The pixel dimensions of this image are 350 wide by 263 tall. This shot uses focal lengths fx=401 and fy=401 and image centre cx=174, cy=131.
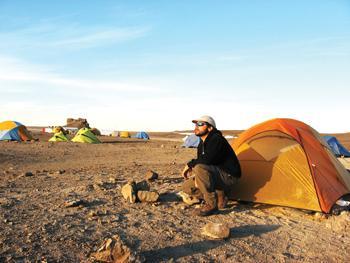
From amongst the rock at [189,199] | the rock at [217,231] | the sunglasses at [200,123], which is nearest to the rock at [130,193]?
the rock at [189,199]

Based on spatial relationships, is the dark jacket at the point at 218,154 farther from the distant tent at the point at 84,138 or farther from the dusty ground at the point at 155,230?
the distant tent at the point at 84,138

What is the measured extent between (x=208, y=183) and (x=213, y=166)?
0.42 metres

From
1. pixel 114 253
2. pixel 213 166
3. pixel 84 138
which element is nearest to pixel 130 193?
pixel 213 166

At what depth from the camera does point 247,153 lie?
8727 millimetres

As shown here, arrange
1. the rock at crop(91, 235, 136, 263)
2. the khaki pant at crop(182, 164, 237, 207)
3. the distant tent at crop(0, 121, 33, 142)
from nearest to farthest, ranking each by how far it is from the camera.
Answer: the rock at crop(91, 235, 136, 263) → the khaki pant at crop(182, 164, 237, 207) → the distant tent at crop(0, 121, 33, 142)

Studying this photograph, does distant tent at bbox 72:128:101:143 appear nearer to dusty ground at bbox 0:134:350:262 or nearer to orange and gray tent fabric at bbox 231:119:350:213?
dusty ground at bbox 0:134:350:262

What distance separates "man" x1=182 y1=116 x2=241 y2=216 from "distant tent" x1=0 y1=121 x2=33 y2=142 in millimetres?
23932

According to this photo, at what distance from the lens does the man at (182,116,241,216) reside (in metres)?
7.12

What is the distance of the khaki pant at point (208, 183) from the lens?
23.2ft

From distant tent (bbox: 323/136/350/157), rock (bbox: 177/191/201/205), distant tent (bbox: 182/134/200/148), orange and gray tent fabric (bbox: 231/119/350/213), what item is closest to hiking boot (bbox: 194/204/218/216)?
rock (bbox: 177/191/201/205)

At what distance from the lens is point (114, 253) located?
15.5 ft

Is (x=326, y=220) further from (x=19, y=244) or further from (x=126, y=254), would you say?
(x=19, y=244)

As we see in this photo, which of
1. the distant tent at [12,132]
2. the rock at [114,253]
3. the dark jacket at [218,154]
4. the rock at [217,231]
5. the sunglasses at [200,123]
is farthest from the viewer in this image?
the distant tent at [12,132]

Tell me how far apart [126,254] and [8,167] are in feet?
37.0
